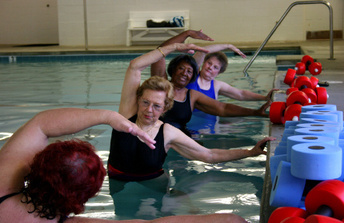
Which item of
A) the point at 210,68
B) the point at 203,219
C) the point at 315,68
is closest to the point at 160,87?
the point at 203,219

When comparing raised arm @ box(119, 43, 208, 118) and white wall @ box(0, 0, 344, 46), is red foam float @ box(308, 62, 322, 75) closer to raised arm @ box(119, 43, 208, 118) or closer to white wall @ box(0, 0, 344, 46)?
raised arm @ box(119, 43, 208, 118)

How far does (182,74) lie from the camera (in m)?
4.79

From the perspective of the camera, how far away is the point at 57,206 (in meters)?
1.90

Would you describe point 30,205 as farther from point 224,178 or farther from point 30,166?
point 224,178

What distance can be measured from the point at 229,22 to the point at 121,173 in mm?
13818

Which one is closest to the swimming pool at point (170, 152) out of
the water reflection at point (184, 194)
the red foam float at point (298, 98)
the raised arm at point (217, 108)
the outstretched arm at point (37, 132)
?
the water reflection at point (184, 194)

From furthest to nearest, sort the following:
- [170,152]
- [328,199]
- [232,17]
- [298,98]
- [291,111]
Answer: [232,17] → [170,152] → [298,98] → [291,111] → [328,199]

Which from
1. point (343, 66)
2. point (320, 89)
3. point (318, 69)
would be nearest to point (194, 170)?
point (320, 89)

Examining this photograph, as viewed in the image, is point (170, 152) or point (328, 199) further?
point (170, 152)

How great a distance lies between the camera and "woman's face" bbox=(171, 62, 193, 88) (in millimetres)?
4777

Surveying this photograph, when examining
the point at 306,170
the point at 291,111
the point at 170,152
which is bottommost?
the point at 170,152

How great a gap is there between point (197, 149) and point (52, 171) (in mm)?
1829

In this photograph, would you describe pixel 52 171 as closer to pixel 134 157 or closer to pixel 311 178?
pixel 311 178

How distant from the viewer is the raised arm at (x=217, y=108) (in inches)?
204
